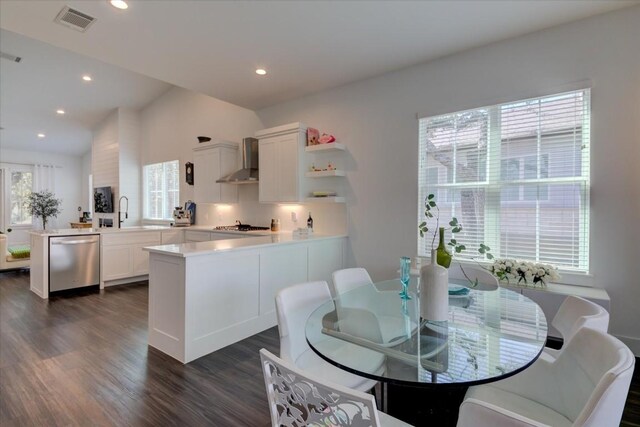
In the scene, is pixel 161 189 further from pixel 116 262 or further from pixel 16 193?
pixel 16 193

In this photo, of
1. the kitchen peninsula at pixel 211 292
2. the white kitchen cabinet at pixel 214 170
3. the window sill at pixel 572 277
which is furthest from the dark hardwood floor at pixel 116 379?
the white kitchen cabinet at pixel 214 170

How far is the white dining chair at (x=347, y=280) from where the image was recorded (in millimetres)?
2314

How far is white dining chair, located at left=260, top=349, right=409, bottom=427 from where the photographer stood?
2.59 feet

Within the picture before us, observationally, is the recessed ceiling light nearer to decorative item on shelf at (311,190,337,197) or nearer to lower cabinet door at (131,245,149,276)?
decorative item on shelf at (311,190,337,197)

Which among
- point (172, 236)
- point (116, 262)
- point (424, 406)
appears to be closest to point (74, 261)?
point (116, 262)

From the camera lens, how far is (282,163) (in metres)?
4.41

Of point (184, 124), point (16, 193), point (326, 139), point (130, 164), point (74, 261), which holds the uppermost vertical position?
point (184, 124)

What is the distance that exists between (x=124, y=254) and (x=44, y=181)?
716cm

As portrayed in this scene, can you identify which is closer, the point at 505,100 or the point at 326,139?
the point at 505,100

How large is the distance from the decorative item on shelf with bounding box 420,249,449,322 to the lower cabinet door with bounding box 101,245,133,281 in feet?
16.9

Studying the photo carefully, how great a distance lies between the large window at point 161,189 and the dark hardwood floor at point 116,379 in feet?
11.6

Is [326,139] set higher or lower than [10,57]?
lower

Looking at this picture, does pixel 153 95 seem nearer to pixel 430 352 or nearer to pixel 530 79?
pixel 530 79

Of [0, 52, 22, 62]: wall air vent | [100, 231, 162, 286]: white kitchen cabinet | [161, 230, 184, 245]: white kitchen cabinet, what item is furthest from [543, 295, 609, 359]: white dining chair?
[0, 52, 22, 62]: wall air vent
